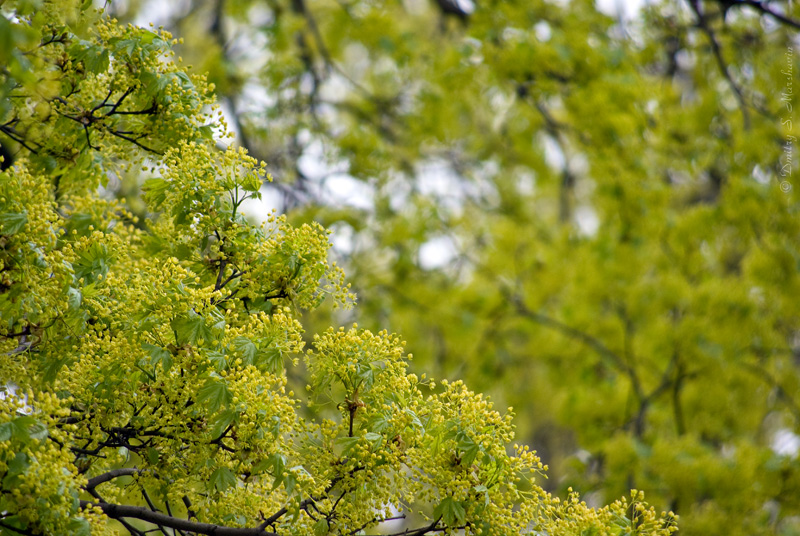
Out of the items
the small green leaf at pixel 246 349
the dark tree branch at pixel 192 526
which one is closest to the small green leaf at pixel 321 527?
the dark tree branch at pixel 192 526

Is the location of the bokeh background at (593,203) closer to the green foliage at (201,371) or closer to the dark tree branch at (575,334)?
the dark tree branch at (575,334)

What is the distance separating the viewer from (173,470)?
2.74m

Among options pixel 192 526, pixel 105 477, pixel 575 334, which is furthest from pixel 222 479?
pixel 575 334

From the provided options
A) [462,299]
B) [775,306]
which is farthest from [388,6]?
[775,306]

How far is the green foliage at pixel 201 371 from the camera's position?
8.56ft

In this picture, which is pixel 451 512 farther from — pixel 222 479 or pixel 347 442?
pixel 222 479

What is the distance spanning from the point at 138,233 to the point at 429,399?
154 cm

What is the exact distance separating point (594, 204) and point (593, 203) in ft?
0.20

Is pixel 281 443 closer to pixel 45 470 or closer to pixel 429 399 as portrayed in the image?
pixel 429 399

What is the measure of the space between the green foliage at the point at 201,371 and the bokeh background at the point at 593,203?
3051 millimetres

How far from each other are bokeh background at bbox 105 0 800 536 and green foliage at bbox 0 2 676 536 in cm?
305

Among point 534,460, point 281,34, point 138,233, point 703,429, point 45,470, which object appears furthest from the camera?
point 703,429

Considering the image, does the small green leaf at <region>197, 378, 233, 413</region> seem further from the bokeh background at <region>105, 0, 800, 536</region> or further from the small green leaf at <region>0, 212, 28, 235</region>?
the bokeh background at <region>105, 0, 800, 536</region>

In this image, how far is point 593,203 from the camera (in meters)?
8.16
